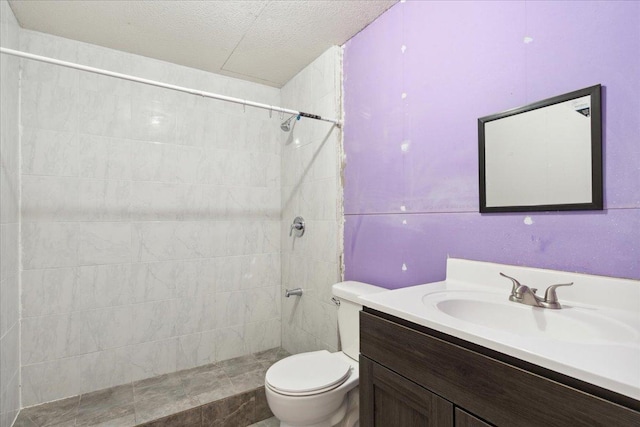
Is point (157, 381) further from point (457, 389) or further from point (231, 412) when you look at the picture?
point (457, 389)

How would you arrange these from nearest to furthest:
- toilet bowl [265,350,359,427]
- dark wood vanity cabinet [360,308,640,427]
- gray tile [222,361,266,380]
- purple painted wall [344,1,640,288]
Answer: dark wood vanity cabinet [360,308,640,427] < purple painted wall [344,1,640,288] < toilet bowl [265,350,359,427] < gray tile [222,361,266,380]

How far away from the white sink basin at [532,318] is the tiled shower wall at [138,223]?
1.69m

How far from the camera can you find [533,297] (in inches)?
36.8

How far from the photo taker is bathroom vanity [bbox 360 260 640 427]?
21.9 inches

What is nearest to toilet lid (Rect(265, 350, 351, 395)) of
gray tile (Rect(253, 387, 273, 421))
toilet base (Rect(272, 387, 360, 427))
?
toilet base (Rect(272, 387, 360, 427))

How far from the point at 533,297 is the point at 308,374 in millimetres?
1003

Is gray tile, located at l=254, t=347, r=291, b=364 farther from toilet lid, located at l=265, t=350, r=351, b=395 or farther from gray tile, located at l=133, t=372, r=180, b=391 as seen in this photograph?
toilet lid, located at l=265, t=350, r=351, b=395

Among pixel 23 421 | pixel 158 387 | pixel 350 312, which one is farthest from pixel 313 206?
pixel 23 421

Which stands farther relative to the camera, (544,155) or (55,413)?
(55,413)

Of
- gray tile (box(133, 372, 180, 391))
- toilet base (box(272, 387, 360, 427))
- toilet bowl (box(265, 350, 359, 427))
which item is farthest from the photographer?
gray tile (box(133, 372, 180, 391))

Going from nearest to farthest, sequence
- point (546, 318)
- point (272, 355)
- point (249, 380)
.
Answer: point (546, 318) < point (249, 380) < point (272, 355)

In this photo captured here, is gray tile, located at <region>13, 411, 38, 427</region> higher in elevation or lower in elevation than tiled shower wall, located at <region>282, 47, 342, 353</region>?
lower

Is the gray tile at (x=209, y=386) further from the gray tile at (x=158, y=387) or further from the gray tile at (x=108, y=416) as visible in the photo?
the gray tile at (x=108, y=416)

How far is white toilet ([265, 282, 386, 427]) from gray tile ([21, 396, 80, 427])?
1.13m
